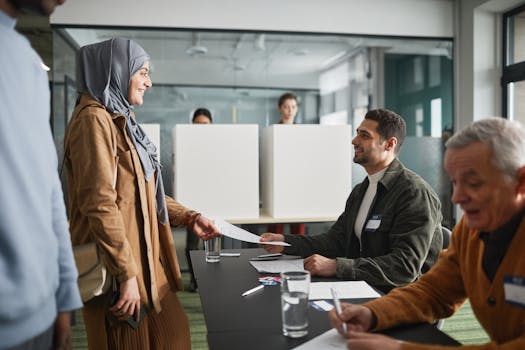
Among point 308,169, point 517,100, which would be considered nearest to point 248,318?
point 308,169

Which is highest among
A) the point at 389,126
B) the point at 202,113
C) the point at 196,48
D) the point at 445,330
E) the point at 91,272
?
Result: the point at 196,48

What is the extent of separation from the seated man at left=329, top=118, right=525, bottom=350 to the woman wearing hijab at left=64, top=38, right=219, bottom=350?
2.67ft

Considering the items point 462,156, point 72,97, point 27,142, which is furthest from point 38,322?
point 72,97

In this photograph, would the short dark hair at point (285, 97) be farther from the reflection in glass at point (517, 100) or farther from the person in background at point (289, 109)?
the reflection in glass at point (517, 100)

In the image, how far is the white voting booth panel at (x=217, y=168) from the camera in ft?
14.0

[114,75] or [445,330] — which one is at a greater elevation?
[114,75]

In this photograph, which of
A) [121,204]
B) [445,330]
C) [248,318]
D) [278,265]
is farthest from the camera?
[445,330]

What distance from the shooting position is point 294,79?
566cm

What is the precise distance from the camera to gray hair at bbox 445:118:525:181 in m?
1.18

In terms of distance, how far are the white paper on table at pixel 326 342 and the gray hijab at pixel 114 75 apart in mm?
981

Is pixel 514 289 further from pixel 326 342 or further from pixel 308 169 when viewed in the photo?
pixel 308 169

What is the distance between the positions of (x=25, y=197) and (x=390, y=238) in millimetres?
1547

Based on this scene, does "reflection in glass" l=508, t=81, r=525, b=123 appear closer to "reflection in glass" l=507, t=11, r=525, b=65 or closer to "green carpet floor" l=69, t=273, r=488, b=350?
"reflection in glass" l=507, t=11, r=525, b=65

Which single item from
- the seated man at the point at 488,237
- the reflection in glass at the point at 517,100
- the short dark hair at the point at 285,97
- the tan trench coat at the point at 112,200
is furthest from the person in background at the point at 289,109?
the seated man at the point at 488,237
